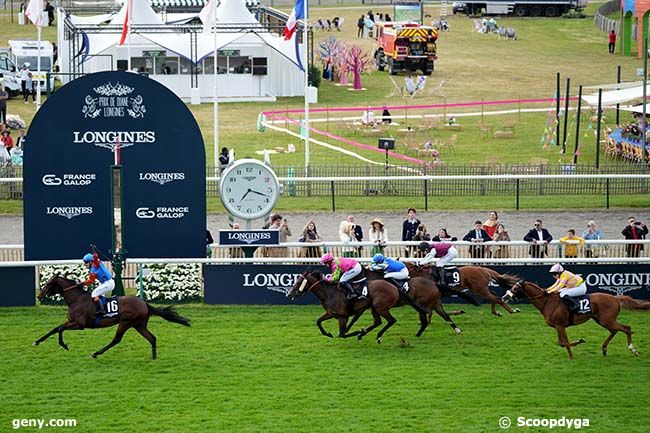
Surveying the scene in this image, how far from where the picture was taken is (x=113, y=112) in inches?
926

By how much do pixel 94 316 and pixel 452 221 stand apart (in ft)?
41.2

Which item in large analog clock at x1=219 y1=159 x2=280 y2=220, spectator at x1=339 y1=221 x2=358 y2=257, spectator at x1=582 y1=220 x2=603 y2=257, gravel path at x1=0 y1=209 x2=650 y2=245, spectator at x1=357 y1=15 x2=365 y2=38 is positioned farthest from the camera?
spectator at x1=357 y1=15 x2=365 y2=38

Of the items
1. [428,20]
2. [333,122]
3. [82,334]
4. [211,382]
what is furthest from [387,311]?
[428,20]

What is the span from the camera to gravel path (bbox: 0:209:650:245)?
29.7 m

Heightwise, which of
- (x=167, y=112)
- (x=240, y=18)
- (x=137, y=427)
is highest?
(x=240, y=18)

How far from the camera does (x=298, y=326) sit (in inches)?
898

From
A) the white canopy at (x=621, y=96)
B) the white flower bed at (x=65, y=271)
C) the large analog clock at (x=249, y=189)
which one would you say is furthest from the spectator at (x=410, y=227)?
the white canopy at (x=621, y=96)

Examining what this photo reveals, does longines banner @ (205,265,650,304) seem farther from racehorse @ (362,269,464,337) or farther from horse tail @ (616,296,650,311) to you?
horse tail @ (616,296,650,311)

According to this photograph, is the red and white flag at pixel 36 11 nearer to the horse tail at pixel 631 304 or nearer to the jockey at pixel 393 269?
the jockey at pixel 393 269

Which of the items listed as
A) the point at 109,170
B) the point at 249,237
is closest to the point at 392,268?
the point at 249,237

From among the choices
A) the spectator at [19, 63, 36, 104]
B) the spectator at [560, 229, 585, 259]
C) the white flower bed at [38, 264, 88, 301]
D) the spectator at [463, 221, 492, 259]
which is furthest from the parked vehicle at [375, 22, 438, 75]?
the white flower bed at [38, 264, 88, 301]

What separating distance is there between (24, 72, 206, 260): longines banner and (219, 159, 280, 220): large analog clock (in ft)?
1.75

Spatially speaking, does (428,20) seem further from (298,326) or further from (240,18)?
(298,326)

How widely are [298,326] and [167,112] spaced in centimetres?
453
